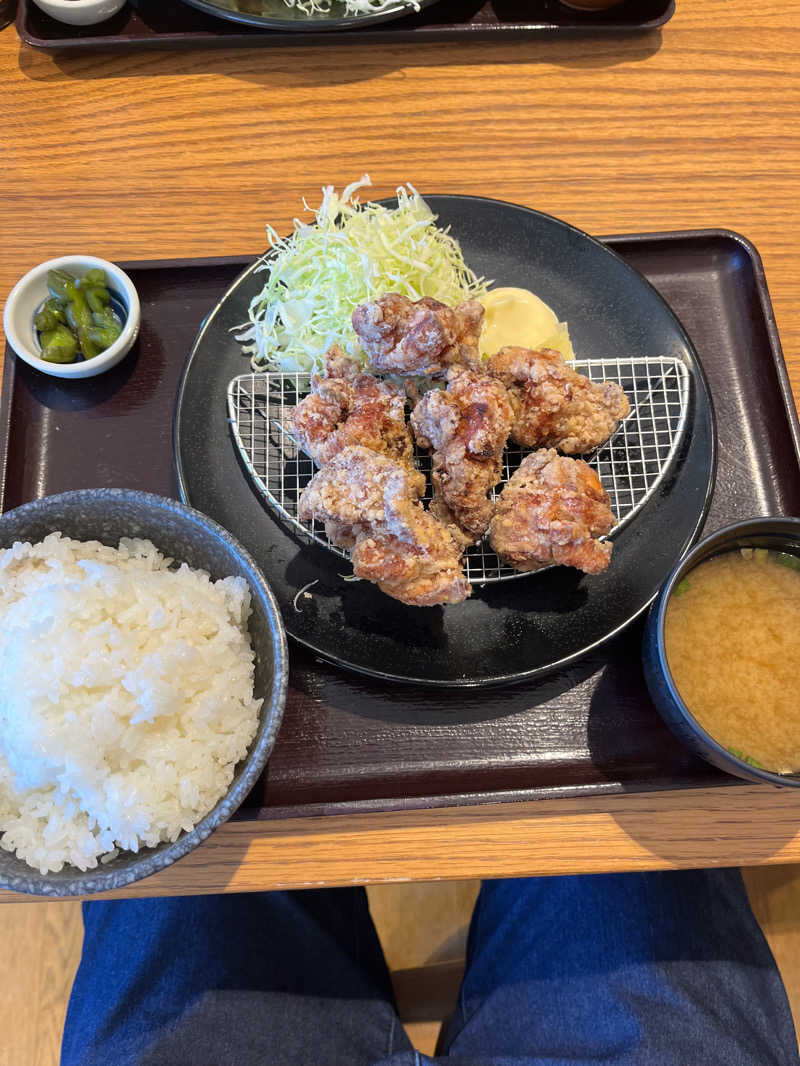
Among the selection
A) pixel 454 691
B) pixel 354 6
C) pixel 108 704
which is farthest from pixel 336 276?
pixel 108 704

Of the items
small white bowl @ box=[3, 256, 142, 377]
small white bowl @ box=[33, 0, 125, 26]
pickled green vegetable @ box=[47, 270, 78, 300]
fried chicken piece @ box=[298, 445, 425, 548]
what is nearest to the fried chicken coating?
fried chicken piece @ box=[298, 445, 425, 548]

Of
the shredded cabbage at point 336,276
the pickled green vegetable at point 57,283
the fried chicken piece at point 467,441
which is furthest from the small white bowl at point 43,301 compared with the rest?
the fried chicken piece at point 467,441

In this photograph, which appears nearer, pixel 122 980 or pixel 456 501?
pixel 456 501

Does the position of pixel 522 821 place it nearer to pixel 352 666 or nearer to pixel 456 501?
pixel 352 666

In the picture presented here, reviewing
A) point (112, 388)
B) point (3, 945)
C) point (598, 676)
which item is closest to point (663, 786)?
point (598, 676)

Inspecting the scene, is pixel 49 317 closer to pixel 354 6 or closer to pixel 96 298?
pixel 96 298

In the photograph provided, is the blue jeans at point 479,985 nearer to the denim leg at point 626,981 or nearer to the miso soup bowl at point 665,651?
the denim leg at point 626,981
